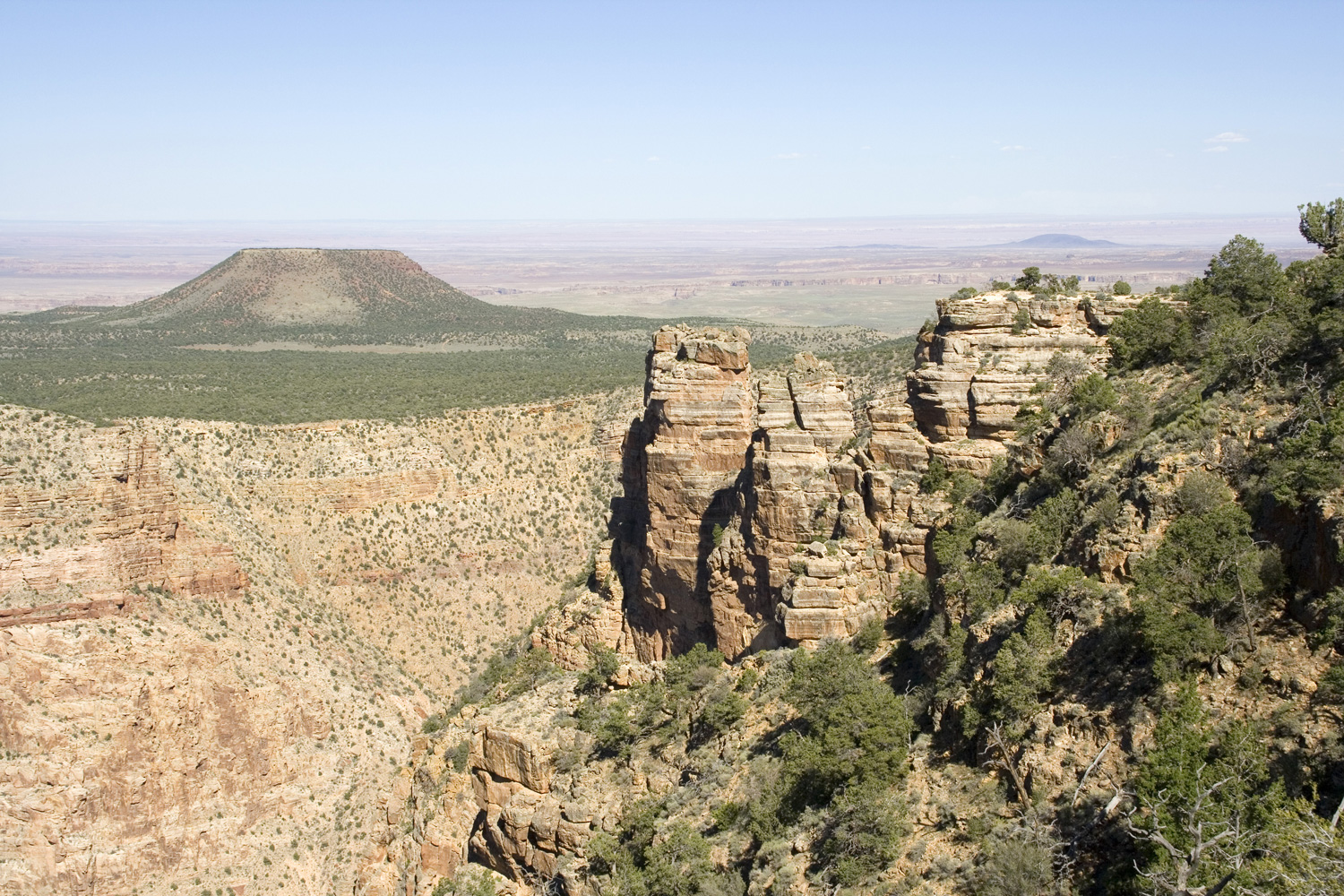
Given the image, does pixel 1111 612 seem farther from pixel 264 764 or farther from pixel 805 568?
pixel 264 764

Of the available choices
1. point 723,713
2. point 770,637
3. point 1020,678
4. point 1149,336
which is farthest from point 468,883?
point 1149,336

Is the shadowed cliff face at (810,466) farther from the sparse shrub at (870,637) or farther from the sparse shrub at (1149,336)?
the sparse shrub at (1149,336)

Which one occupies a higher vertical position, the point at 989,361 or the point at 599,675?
the point at 989,361

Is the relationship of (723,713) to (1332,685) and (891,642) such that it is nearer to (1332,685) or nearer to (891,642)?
(891,642)

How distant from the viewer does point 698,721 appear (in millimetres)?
27141

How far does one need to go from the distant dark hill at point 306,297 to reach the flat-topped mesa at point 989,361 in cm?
10565

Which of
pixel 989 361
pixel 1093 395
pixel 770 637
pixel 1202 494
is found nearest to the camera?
pixel 1202 494

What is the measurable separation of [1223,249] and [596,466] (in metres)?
43.2

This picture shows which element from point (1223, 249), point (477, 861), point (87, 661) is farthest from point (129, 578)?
point (1223, 249)

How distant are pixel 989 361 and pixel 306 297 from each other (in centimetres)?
11707

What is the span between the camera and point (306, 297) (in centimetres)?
13462

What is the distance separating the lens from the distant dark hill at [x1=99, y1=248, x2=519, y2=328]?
422ft

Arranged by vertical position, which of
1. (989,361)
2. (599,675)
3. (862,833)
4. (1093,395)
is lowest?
(599,675)

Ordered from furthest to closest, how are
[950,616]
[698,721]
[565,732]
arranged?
[565,732] < [698,721] < [950,616]
